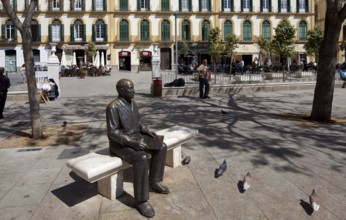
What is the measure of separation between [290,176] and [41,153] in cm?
391

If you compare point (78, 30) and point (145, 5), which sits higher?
point (145, 5)

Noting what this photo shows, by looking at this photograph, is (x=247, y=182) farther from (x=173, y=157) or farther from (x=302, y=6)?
(x=302, y=6)

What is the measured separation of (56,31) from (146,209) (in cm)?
4121

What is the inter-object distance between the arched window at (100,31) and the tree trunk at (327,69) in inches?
1427

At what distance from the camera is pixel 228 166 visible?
15.8 ft

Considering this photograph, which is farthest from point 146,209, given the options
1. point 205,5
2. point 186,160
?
point 205,5

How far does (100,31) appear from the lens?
41.6 m

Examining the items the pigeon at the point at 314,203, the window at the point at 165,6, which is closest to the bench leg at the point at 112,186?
the pigeon at the point at 314,203

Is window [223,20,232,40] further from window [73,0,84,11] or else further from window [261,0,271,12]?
window [73,0,84,11]

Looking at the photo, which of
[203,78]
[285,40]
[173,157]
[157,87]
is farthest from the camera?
[285,40]

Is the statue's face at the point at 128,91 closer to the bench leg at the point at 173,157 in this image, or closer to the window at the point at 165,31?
the bench leg at the point at 173,157

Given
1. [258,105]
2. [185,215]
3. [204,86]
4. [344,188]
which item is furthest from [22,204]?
[204,86]

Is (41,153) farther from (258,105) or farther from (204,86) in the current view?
(204,86)

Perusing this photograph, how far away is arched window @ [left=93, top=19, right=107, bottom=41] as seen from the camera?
41.3 m
